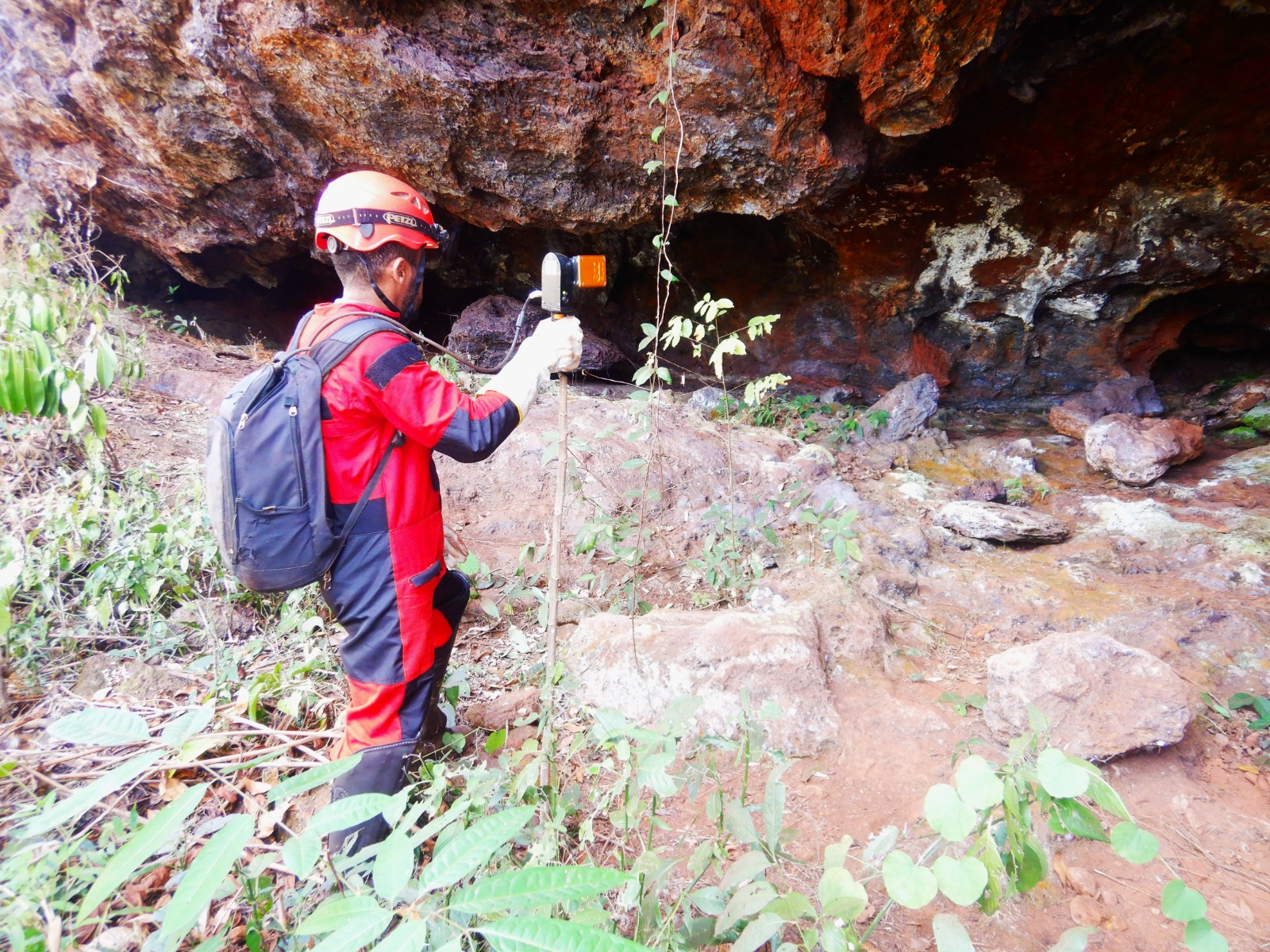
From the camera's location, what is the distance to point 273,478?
1.54 metres

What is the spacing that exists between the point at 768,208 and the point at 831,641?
13.4 feet

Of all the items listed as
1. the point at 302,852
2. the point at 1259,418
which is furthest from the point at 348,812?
the point at 1259,418

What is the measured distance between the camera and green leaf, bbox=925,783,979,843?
791mm

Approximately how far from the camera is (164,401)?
4.98 meters

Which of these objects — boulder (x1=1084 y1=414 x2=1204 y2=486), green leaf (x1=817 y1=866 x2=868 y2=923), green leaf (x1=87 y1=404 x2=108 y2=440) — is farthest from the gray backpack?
boulder (x1=1084 y1=414 x2=1204 y2=486)

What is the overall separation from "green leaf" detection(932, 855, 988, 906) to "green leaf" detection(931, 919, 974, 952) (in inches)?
3.5

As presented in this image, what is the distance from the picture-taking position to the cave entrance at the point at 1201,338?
5.67m

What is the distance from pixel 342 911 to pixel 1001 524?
3745 millimetres

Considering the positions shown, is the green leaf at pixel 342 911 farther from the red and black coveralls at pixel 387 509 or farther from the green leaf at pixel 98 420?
the green leaf at pixel 98 420

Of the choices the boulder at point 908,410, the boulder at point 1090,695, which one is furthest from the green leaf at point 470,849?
the boulder at point 908,410

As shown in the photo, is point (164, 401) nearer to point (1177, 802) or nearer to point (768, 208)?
point (768, 208)

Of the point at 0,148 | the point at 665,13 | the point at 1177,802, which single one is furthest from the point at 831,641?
the point at 0,148

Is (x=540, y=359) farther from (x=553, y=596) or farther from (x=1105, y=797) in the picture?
(x=1105, y=797)

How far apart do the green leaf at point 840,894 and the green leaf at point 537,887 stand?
1.33ft
